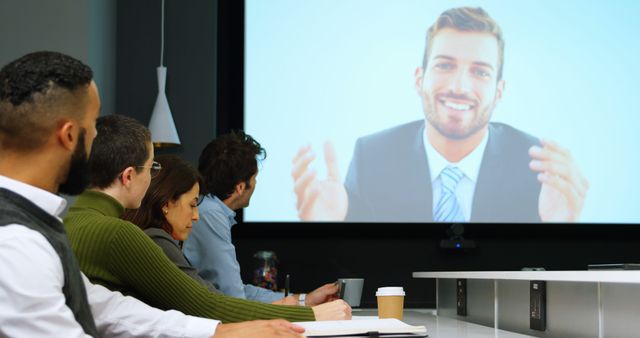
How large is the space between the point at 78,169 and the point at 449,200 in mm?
3730

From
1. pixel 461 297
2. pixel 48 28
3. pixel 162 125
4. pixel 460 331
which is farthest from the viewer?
pixel 162 125

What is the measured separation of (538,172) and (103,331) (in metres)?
3.64

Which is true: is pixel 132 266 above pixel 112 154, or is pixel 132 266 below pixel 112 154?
below

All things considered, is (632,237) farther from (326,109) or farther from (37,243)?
(37,243)

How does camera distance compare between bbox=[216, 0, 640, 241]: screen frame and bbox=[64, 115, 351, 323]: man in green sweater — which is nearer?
bbox=[64, 115, 351, 323]: man in green sweater

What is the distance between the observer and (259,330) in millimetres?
1494

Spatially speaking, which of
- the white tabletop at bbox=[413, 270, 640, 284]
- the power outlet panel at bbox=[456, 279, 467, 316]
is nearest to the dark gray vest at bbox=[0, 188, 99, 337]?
the white tabletop at bbox=[413, 270, 640, 284]

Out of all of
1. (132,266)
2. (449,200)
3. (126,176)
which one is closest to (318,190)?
(449,200)

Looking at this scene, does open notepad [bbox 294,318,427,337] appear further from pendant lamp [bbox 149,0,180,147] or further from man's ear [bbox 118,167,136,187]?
pendant lamp [bbox 149,0,180,147]

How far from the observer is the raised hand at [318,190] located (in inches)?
185

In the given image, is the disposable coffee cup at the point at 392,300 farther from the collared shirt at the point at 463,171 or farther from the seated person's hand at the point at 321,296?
the collared shirt at the point at 463,171

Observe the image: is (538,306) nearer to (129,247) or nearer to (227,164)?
(129,247)

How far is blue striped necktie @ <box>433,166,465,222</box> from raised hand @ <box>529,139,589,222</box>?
0.41 metres

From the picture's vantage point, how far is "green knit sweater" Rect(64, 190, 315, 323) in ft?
5.44
